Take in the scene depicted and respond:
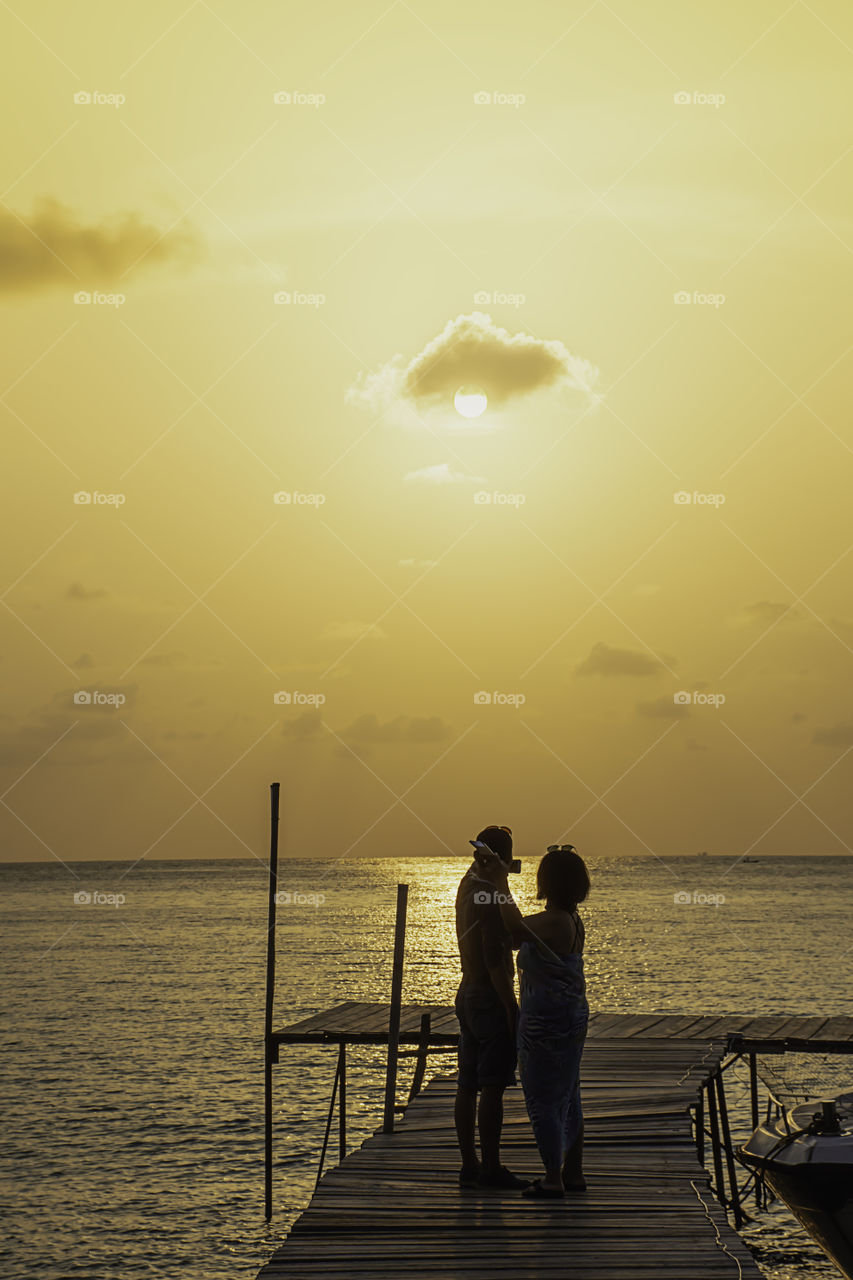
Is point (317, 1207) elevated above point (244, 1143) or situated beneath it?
elevated above

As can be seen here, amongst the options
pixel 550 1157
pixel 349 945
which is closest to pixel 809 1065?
pixel 550 1157

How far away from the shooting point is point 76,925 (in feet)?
334

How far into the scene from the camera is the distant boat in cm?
1195

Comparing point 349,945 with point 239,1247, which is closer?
point 239,1247

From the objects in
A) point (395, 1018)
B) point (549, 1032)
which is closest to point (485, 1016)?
point (549, 1032)

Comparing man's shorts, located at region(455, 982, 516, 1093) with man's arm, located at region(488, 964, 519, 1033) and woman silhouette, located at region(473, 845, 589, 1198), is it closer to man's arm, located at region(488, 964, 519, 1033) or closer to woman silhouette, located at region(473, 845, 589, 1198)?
man's arm, located at region(488, 964, 519, 1033)

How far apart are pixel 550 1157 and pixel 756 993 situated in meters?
44.7

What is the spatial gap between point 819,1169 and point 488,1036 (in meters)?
5.18

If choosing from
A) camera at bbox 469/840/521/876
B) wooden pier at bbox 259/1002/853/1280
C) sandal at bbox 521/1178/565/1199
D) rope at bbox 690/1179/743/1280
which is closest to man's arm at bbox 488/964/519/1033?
Answer: camera at bbox 469/840/521/876

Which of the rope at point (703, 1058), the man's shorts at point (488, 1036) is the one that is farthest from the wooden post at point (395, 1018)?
the rope at point (703, 1058)

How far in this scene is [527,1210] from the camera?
27.8 ft

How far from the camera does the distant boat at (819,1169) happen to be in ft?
39.2

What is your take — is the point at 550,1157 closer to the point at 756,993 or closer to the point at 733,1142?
the point at 733,1142

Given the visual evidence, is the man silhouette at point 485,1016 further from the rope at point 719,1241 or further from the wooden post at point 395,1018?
the wooden post at point 395,1018
